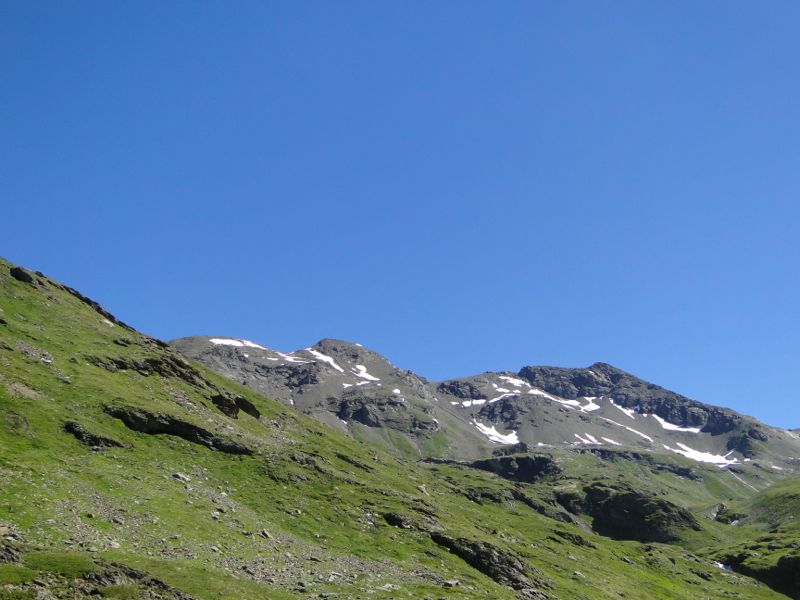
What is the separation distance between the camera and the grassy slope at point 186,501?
40812mm

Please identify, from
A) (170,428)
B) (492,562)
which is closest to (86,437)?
(170,428)

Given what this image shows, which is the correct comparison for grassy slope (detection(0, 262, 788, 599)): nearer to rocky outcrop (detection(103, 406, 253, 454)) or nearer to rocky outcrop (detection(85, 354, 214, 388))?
rocky outcrop (detection(103, 406, 253, 454))

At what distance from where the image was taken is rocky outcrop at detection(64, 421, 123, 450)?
189 ft

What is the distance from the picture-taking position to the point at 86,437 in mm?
58094

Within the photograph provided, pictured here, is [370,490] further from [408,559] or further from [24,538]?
[24,538]

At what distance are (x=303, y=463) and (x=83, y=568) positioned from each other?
Result: 4888 centimetres

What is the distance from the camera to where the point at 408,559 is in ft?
200

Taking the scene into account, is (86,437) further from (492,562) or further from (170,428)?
(492,562)

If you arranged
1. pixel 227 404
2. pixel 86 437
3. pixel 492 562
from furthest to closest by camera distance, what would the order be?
pixel 227 404 → pixel 492 562 → pixel 86 437

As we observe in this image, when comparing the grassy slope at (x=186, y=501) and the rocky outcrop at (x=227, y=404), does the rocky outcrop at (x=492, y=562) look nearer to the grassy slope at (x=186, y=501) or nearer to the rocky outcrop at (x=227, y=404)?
the grassy slope at (x=186, y=501)

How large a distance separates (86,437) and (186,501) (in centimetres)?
1275

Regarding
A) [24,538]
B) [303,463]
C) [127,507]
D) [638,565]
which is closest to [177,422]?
[303,463]

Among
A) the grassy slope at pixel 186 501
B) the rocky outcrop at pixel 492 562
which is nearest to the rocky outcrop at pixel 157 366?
the grassy slope at pixel 186 501

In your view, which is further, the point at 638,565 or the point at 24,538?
the point at 638,565
